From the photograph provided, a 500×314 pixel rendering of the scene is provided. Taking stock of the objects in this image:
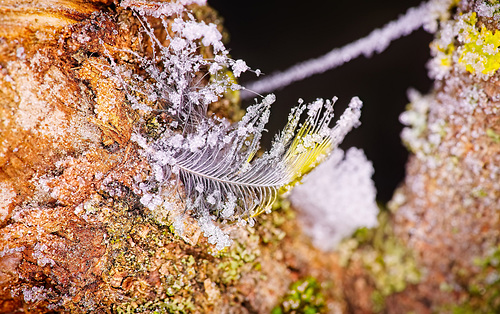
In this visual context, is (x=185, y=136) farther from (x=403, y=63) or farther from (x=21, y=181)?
(x=403, y=63)

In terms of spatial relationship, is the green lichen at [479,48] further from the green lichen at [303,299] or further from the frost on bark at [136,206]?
the green lichen at [303,299]

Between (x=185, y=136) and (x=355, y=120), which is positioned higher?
(x=355, y=120)

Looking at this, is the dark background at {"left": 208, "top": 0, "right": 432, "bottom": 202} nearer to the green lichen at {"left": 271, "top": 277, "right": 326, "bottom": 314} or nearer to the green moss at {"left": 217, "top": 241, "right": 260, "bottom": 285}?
the green moss at {"left": 217, "top": 241, "right": 260, "bottom": 285}

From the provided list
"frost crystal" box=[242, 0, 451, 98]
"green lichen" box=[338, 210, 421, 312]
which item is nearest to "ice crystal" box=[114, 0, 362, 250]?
"frost crystal" box=[242, 0, 451, 98]

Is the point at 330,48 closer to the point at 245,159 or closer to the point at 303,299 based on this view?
the point at 245,159

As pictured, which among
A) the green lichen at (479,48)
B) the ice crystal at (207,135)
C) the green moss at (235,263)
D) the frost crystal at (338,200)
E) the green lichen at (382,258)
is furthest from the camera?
the green lichen at (382,258)

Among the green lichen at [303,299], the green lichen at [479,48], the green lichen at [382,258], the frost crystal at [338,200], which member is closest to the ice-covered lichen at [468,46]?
the green lichen at [479,48]

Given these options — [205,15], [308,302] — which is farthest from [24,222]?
[308,302]
